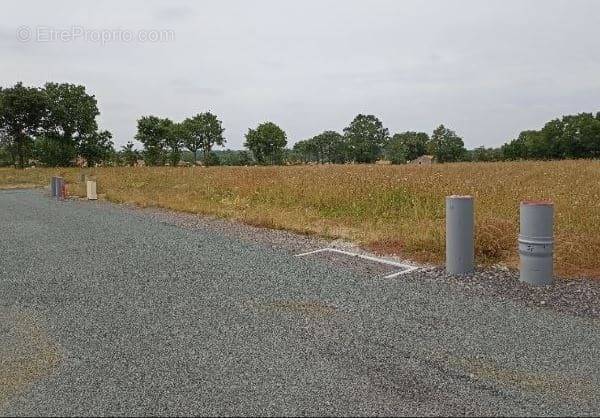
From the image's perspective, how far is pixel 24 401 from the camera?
253 cm

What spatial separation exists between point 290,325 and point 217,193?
1207 cm

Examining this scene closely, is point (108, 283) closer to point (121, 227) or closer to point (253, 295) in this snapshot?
point (253, 295)

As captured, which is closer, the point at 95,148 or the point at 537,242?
the point at 537,242

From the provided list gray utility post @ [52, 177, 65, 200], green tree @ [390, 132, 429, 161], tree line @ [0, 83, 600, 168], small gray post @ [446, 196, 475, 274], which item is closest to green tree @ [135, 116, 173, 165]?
tree line @ [0, 83, 600, 168]

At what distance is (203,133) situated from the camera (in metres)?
72.7

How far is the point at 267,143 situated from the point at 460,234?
68260 millimetres

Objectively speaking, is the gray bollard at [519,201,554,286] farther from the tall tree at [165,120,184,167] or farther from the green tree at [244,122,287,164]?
the green tree at [244,122,287,164]

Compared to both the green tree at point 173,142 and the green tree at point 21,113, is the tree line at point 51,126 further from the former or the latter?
the green tree at point 173,142

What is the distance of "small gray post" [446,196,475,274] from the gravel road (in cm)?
21

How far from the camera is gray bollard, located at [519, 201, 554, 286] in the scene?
4.46m

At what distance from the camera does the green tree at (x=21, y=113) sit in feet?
139

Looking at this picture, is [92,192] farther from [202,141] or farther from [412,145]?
[412,145]

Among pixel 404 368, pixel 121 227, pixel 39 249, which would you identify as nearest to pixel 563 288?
pixel 404 368

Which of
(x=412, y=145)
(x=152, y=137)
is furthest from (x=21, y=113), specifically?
(x=412, y=145)
